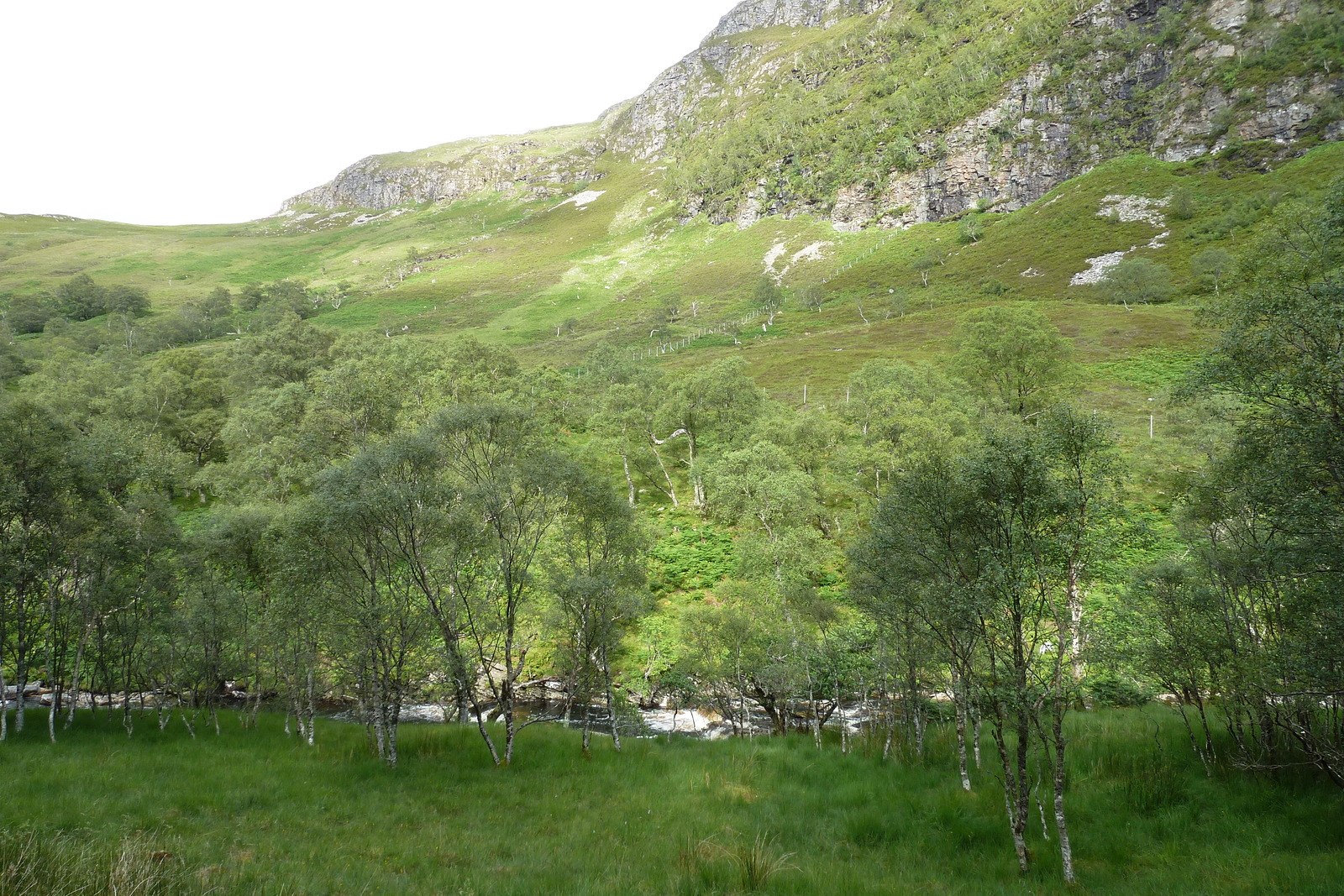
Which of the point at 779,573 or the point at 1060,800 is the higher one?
the point at 1060,800

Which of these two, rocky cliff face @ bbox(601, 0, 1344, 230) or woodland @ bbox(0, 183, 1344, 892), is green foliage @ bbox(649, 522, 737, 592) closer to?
woodland @ bbox(0, 183, 1344, 892)

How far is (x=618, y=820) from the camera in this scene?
53.7 feet

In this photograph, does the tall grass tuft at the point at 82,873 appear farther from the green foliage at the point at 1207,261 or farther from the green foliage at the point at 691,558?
the green foliage at the point at 1207,261

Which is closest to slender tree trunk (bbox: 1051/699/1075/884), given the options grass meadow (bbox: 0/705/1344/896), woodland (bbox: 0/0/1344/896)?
woodland (bbox: 0/0/1344/896)

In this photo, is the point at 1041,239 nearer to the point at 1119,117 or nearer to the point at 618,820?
the point at 1119,117

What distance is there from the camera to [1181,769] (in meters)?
17.1

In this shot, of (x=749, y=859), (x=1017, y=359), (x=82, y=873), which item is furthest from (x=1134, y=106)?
(x=82, y=873)

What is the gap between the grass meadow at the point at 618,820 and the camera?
11.1 meters

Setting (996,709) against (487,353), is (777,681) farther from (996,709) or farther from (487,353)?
(487,353)

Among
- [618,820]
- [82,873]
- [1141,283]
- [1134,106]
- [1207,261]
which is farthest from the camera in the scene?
[1134,106]

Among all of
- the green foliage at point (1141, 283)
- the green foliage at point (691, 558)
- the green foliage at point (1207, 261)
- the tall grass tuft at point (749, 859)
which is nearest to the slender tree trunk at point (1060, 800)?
the tall grass tuft at point (749, 859)

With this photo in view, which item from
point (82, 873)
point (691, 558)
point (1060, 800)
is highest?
point (82, 873)

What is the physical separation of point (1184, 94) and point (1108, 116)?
57.6 feet

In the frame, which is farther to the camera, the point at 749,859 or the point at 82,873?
the point at 749,859
